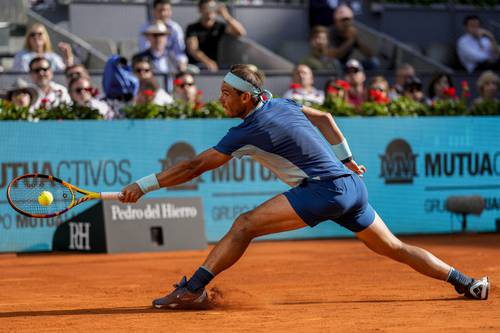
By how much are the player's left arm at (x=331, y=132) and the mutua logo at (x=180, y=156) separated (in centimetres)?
530

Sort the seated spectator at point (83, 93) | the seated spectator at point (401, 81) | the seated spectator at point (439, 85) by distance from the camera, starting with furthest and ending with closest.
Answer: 1. the seated spectator at point (401, 81)
2. the seated spectator at point (439, 85)
3. the seated spectator at point (83, 93)

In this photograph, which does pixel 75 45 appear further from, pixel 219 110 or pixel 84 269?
pixel 84 269

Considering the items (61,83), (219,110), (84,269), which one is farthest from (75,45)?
(84,269)

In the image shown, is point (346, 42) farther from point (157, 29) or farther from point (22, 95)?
point (22, 95)

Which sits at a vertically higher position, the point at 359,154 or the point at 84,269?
the point at 359,154

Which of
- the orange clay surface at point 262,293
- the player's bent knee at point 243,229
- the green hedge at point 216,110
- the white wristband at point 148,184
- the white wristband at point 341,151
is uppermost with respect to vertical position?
the green hedge at point 216,110

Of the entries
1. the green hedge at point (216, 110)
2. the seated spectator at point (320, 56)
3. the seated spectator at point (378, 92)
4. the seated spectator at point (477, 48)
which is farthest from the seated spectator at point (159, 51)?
the seated spectator at point (477, 48)

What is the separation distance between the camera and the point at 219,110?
43.7 ft

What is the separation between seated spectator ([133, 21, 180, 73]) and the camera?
15.1 meters

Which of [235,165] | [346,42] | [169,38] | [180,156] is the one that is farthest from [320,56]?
[180,156]

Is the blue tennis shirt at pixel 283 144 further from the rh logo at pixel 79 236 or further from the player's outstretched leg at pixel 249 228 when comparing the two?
the rh logo at pixel 79 236

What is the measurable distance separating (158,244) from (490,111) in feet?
16.1

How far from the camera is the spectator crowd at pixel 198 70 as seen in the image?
43.9 feet

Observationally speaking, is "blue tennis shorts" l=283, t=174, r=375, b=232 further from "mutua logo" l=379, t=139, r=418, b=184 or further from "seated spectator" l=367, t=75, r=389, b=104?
"seated spectator" l=367, t=75, r=389, b=104
